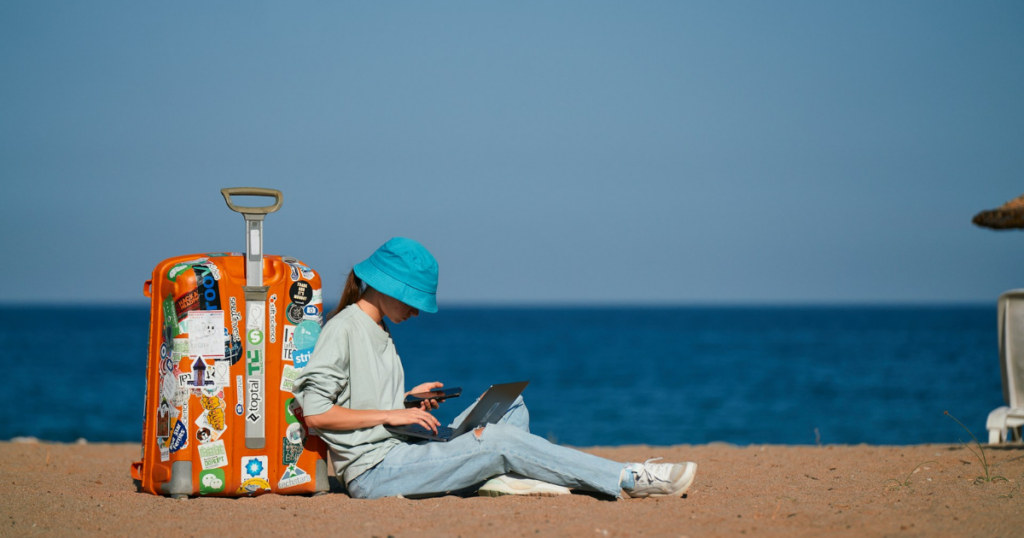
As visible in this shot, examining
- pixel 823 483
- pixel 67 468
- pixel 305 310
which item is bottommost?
pixel 67 468

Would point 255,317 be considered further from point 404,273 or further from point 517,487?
point 517,487

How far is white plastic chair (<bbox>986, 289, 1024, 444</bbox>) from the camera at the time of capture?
6543 millimetres

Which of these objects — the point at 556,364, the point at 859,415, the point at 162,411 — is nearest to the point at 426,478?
the point at 162,411

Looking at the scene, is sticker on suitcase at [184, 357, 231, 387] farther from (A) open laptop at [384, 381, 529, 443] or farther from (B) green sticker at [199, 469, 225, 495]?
(A) open laptop at [384, 381, 529, 443]

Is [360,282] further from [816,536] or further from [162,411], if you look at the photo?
[816,536]

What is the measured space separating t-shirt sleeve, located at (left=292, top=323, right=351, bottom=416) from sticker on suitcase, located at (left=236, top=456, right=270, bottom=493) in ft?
1.72

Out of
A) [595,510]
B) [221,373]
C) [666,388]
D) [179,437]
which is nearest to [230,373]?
[221,373]

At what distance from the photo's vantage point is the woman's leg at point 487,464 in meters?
4.24

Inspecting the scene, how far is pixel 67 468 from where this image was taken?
19.9ft

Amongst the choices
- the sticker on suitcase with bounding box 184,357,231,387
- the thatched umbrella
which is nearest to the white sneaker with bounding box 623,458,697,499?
the sticker on suitcase with bounding box 184,357,231,387

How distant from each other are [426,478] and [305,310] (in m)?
1.10

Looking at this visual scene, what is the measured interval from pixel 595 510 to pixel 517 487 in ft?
1.64

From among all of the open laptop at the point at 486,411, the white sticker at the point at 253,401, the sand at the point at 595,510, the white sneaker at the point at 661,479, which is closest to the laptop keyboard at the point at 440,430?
the open laptop at the point at 486,411

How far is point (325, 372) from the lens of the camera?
13.6 ft
